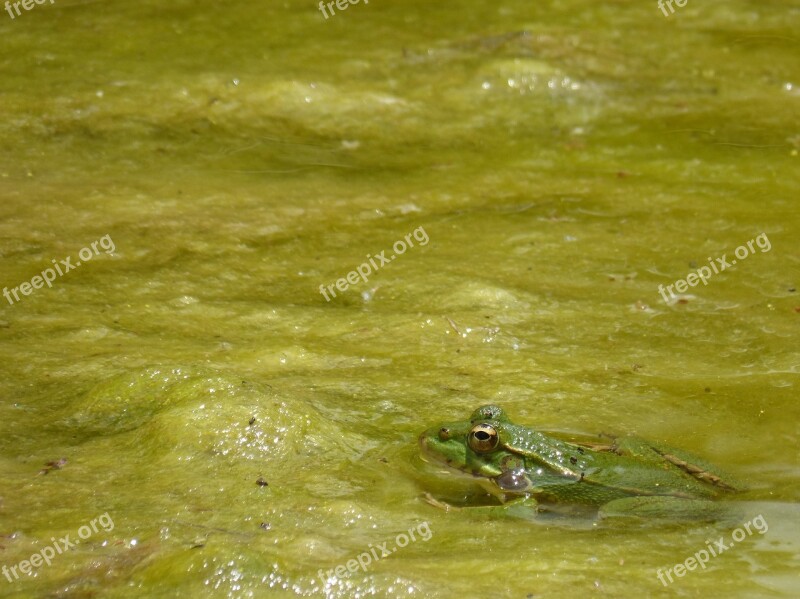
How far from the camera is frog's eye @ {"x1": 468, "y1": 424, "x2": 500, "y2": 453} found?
10.8ft

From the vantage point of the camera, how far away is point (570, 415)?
3.64 meters

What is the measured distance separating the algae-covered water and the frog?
3.7 inches

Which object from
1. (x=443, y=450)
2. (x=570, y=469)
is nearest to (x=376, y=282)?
(x=443, y=450)

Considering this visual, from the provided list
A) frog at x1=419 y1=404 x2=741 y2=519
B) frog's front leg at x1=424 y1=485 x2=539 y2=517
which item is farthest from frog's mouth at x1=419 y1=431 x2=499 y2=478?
frog's front leg at x1=424 y1=485 x2=539 y2=517

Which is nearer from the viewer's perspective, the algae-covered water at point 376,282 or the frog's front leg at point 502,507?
the algae-covered water at point 376,282

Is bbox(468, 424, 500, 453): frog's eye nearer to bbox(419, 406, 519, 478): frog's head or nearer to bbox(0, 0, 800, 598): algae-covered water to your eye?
bbox(419, 406, 519, 478): frog's head

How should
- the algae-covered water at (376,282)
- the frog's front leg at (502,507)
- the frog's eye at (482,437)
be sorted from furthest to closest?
the frog's eye at (482,437), the frog's front leg at (502,507), the algae-covered water at (376,282)

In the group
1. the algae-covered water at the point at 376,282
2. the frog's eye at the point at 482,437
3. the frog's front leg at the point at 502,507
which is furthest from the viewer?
the frog's eye at the point at 482,437

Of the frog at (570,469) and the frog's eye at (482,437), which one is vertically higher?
the frog's eye at (482,437)

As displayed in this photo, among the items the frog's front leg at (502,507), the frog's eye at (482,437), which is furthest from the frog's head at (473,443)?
the frog's front leg at (502,507)

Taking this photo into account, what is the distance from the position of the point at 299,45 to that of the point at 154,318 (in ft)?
9.92

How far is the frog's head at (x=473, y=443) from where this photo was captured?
3293 millimetres

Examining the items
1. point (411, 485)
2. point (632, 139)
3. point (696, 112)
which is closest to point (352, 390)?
point (411, 485)

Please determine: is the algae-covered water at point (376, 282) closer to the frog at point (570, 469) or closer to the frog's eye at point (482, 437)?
the frog at point (570, 469)
